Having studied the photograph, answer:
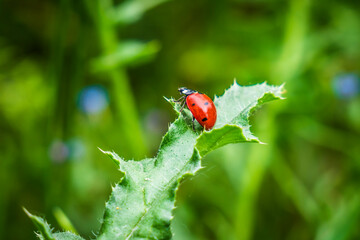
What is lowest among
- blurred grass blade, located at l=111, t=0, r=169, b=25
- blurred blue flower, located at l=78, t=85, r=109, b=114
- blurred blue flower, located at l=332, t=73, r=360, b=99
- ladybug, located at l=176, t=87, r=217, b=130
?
ladybug, located at l=176, t=87, r=217, b=130

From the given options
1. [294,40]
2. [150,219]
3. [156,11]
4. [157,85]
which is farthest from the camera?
[156,11]

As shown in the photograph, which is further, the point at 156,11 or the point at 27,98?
the point at 156,11

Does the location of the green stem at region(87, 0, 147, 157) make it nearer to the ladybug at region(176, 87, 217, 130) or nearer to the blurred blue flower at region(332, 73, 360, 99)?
the ladybug at region(176, 87, 217, 130)

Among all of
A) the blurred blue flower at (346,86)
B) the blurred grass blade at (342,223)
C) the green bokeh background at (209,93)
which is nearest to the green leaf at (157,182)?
the green bokeh background at (209,93)

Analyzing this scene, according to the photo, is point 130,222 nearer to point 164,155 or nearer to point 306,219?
point 164,155

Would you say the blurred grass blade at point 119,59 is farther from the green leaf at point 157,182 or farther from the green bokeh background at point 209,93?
the green leaf at point 157,182

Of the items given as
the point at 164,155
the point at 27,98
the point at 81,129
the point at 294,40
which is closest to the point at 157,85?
the point at 81,129

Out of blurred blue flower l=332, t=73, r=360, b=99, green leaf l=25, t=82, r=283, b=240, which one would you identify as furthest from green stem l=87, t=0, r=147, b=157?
blurred blue flower l=332, t=73, r=360, b=99

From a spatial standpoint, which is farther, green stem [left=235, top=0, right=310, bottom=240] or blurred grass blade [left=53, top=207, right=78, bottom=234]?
green stem [left=235, top=0, right=310, bottom=240]

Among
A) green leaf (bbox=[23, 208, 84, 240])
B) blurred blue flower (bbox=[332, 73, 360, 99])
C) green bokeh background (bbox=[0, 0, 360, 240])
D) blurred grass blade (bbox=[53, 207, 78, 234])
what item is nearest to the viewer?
green leaf (bbox=[23, 208, 84, 240])
